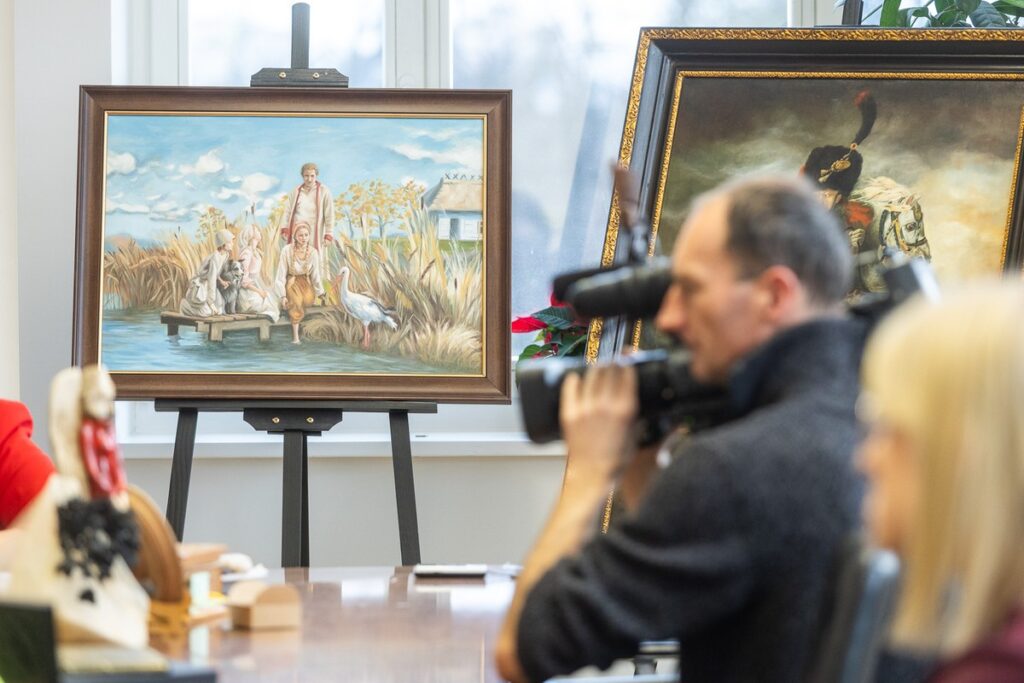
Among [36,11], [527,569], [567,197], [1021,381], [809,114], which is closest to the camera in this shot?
[1021,381]

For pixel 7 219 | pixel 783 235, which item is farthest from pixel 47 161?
pixel 783 235

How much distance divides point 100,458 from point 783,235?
87 cm

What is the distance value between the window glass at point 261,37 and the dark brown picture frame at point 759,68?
1384 millimetres

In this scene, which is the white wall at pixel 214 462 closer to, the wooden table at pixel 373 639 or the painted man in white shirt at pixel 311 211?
the painted man in white shirt at pixel 311 211

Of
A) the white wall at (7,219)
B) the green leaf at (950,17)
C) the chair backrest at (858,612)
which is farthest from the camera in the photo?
the white wall at (7,219)

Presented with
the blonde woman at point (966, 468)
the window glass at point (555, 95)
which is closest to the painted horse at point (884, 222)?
the window glass at point (555, 95)

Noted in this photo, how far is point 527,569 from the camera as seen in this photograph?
5.38ft

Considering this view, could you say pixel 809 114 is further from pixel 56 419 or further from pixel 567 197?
pixel 56 419

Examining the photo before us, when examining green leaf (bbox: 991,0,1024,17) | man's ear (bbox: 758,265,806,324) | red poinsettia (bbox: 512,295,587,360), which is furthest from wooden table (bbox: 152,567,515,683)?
green leaf (bbox: 991,0,1024,17)

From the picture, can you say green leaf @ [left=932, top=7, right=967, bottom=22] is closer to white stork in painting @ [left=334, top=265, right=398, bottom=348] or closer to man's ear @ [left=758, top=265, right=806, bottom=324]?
white stork in painting @ [left=334, top=265, right=398, bottom=348]

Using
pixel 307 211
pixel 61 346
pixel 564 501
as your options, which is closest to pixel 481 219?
pixel 307 211

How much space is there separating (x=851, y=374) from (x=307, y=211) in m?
2.66

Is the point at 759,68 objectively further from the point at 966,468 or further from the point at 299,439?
the point at 966,468

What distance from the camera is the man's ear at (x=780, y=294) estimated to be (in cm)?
152
